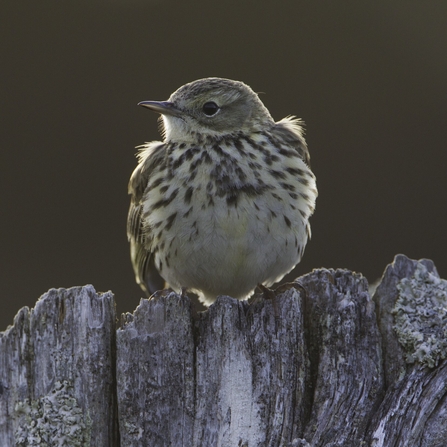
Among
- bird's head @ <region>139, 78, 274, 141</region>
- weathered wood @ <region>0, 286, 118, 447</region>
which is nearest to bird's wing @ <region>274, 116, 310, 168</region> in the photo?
bird's head @ <region>139, 78, 274, 141</region>

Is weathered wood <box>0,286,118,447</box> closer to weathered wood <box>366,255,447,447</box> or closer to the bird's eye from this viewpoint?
weathered wood <box>366,255,447,447</box>

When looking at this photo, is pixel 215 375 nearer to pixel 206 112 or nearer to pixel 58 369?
pixel 58 369

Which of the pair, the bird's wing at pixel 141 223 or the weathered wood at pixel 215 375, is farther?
the bird's wing at pixel 141 223

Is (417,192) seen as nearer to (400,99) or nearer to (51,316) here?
(400,99)

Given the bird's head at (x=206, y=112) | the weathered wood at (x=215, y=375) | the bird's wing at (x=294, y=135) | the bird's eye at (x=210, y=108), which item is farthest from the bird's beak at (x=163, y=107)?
the weathered wood at (x=215, y=375)

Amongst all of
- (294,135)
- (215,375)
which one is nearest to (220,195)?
(294,135)

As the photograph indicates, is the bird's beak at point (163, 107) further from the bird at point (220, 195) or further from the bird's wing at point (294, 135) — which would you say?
the bird's wing at point (294, 135)
